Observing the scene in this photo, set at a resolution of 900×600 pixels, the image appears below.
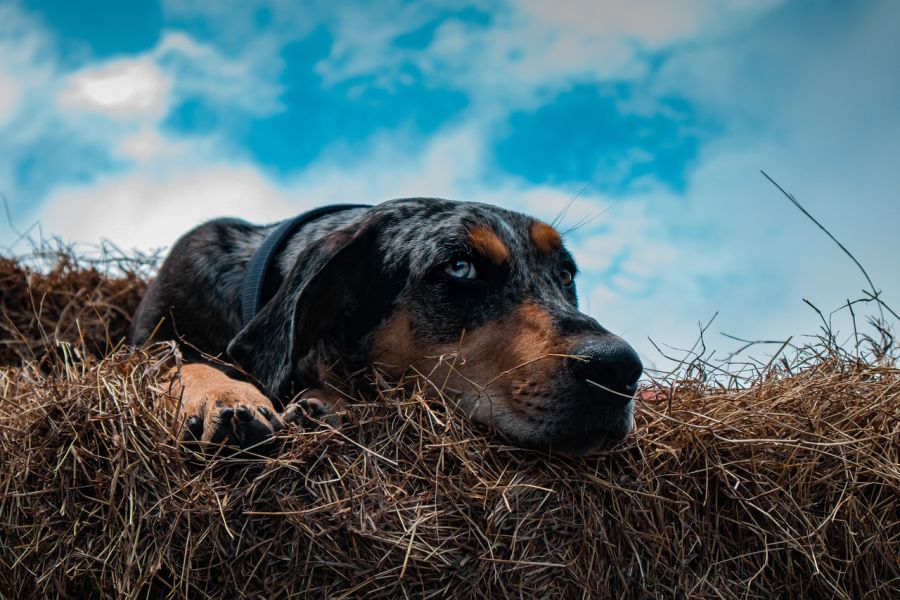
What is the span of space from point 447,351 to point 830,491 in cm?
166

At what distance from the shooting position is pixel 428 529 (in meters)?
2.67

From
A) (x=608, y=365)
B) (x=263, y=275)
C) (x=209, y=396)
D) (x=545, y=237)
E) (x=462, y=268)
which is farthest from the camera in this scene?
(x=263, y=275)

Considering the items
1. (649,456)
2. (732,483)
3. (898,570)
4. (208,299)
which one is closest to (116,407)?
(208,299)

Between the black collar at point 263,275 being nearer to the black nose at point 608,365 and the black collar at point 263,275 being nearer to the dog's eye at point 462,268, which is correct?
the dog's eye at point 462,268

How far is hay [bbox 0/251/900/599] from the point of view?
2.68 metres

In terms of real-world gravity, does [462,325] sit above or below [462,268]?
below

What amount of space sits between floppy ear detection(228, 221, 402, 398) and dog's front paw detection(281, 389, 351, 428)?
0.24 m

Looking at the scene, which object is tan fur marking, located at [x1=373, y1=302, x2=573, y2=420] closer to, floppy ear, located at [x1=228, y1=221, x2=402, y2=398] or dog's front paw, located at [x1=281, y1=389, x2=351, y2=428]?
floppy ear, located at [x1=228, y1=221, x2=402, y2=398]

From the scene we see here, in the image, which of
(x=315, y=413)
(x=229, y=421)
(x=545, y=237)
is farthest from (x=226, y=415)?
(x=545, y=237)

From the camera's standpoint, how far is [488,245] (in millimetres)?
3510

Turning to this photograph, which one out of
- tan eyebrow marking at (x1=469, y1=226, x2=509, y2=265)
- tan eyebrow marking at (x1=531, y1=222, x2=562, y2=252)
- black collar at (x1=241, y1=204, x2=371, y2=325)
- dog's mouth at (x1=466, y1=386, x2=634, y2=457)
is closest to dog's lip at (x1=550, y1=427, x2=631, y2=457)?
dog's mouth at (x1=466, y1=386, x2=634, y2=457)

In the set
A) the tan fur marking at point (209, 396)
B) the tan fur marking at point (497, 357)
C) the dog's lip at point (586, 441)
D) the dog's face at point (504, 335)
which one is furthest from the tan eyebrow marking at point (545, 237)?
the tan fur marking at point (209, 396)

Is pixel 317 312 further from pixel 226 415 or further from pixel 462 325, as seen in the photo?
pixel 226 415

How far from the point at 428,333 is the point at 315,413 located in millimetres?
584
